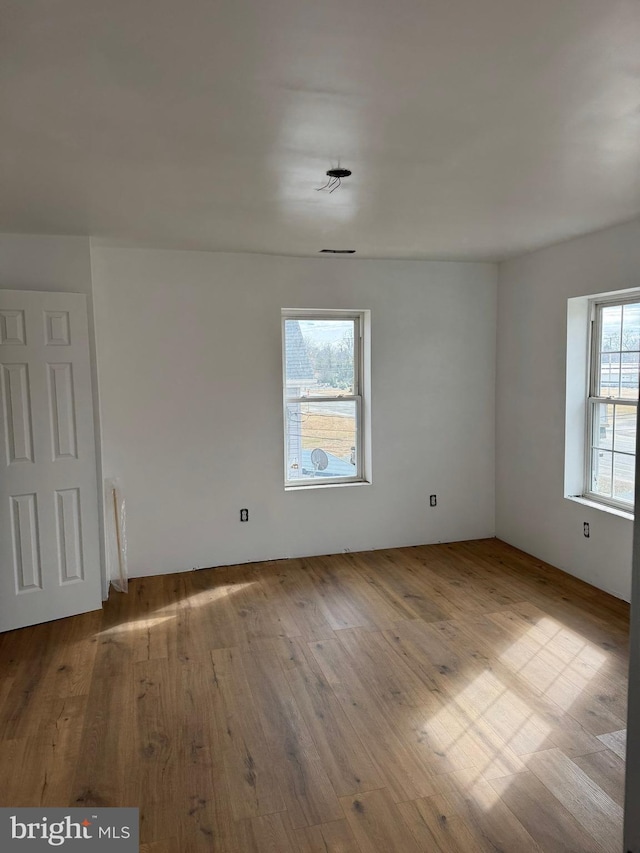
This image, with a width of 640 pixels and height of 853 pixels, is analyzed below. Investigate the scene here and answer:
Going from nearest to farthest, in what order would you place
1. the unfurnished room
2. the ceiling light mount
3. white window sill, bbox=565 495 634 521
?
the unfurnished room < the ceiling light mount < white window sill, bbox=565 495 634 521

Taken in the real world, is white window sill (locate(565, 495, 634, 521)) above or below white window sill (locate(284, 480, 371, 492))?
below

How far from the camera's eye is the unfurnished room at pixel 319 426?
Result: 180 cm

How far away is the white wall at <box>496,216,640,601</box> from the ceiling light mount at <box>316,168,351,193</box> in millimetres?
2108

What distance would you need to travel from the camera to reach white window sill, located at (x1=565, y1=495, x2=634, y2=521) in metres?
4.02

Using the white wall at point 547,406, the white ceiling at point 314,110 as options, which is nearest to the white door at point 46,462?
the white ceiling at point 314,110

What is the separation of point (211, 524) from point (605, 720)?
120 inches

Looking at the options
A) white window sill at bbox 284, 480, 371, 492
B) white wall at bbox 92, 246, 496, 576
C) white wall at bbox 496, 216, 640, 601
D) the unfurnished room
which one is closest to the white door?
the unfurnished room

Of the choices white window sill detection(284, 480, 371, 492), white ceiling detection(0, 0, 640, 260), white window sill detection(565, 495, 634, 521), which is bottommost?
white window sill detection(565, 495, 634, 521)

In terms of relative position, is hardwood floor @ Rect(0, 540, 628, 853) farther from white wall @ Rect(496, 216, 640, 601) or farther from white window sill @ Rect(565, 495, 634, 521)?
white window sill @ Rect(565, 495, 634, 521)

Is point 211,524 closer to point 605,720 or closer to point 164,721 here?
point 164,721

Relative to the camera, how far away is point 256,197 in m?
3.08

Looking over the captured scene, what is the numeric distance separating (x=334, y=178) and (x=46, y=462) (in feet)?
8.38

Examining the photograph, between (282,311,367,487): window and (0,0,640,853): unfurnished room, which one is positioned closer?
(0,0,640,853): unfurnished room
